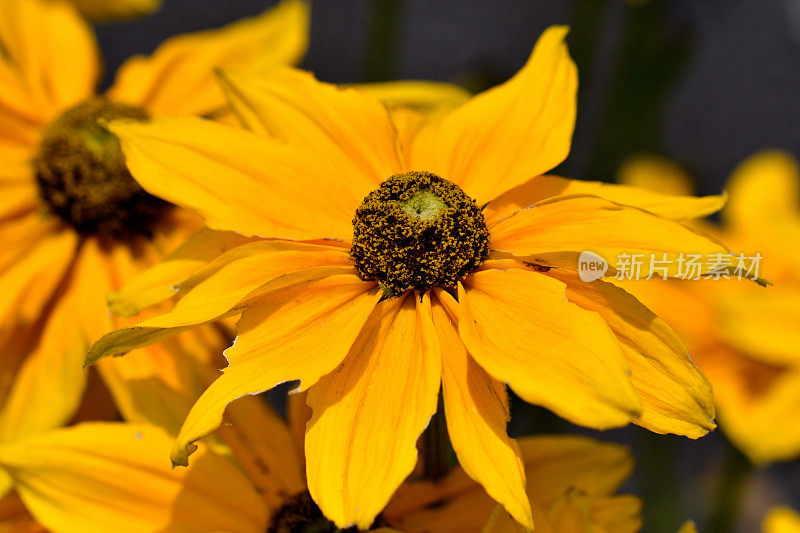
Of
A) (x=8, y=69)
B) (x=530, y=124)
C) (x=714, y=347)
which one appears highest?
(x=530, y=124)

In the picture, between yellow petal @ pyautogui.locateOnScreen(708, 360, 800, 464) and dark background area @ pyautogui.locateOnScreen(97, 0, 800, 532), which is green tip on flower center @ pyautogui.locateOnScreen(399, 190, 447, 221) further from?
dark background area @ pyautogui.locateOnScreen(97, 0, 800, 532)

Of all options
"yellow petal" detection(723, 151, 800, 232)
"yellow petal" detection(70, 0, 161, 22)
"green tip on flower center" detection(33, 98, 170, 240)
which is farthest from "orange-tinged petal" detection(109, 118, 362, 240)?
"yellow petal" detection(723, 151, 800, 232)

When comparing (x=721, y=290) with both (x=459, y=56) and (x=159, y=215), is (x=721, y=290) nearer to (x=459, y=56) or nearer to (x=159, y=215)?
(x=159, y=215)

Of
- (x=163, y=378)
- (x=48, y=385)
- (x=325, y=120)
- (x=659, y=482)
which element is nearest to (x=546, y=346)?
(x=325, y=120)

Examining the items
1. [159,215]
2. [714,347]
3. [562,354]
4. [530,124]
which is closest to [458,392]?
[562,354]

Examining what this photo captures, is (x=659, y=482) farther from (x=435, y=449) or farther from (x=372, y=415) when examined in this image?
(x=372, y=415)

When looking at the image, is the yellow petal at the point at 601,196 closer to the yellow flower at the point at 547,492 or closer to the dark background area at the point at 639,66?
the yellow flower at the point at 547,492
